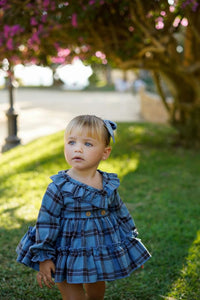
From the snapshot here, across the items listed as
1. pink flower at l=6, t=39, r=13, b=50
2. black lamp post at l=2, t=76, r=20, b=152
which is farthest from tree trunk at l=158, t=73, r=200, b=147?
black lamp post at l=2, t=76, r=20, b=152

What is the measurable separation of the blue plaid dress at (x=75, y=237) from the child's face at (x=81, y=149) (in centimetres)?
10

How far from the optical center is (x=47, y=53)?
23.9 ft

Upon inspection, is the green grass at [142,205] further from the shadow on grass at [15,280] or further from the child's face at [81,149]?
the child's face at [81,149]

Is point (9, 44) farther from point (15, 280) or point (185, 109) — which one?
point (15, 280)

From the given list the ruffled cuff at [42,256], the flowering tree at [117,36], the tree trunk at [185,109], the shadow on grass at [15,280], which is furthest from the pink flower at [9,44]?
the ruffled cuff at [42,256]

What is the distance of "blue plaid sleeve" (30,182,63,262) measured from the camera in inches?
85.2

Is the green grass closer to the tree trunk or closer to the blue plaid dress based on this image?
the tree trunk

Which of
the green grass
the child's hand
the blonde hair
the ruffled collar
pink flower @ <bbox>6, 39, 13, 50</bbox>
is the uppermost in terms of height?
pink flower @ <bbox>6, 39, 13, 50</bbox>

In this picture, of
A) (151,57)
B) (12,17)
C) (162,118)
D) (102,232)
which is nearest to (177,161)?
(151,57)

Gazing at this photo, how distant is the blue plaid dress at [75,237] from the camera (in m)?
2.17

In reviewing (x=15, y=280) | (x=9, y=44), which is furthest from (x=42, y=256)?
(x=9, y=44)

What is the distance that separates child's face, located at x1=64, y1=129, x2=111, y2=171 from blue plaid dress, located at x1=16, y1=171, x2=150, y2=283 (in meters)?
0.10

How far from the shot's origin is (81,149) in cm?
222

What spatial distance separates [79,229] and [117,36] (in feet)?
18.9
